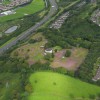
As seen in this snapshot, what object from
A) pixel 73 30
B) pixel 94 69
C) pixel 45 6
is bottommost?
pixel 45 6

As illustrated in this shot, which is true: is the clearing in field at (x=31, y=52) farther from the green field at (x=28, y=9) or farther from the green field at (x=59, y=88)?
the green field at (x=28, y=9)

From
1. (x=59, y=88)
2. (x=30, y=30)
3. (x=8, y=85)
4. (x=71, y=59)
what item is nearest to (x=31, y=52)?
(x=71, y=59)

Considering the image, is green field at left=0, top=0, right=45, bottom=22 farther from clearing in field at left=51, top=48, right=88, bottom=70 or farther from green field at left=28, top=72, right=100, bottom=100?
green field at left=28, top=72, right=100, bottom=100

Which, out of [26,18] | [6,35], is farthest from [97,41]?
[26,18]

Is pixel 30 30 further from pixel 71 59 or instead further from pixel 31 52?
pixel 71 59

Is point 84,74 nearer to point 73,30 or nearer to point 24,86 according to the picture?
point 24,86

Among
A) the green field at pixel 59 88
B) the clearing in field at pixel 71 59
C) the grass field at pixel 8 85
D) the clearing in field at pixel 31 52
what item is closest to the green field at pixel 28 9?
the clearing in field at pixel 31 52
